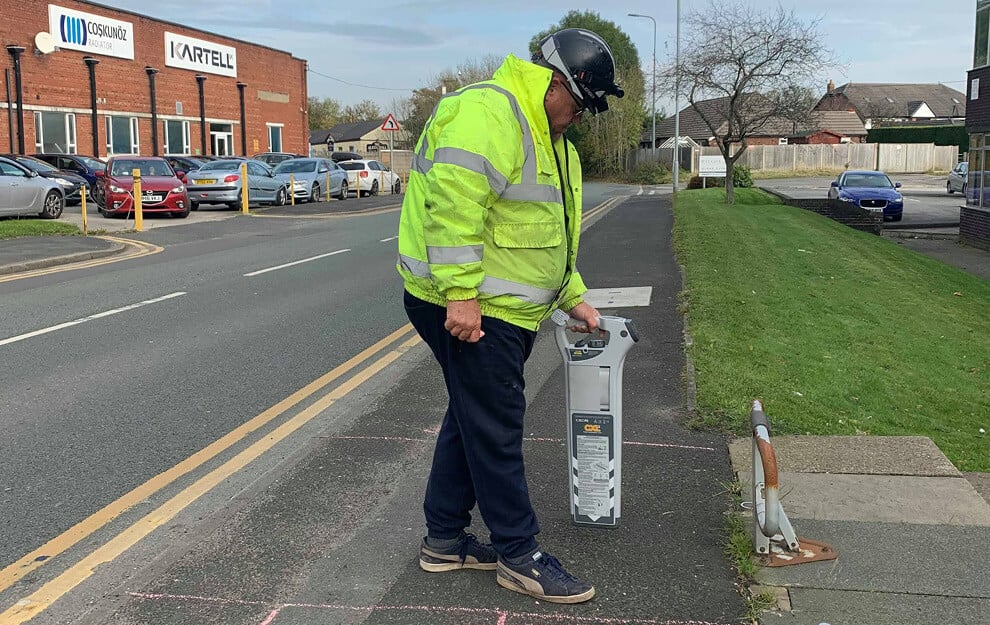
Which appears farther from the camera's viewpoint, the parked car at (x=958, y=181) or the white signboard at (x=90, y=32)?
the parked car at (x=958, y=181)

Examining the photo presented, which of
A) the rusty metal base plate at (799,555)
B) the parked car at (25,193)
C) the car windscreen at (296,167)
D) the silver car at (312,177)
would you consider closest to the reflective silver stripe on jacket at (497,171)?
the rusty metal base plate at (799,555)

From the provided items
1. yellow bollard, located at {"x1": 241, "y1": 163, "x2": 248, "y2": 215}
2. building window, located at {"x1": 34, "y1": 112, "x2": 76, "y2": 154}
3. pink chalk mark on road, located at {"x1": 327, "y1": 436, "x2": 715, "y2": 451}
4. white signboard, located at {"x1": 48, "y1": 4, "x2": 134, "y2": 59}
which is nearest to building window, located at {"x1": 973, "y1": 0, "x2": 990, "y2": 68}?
yellow bollard, located at {"x1": 241, "y1": 163, "x2": 248, "y2": 215}

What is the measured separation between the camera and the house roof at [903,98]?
97.1m

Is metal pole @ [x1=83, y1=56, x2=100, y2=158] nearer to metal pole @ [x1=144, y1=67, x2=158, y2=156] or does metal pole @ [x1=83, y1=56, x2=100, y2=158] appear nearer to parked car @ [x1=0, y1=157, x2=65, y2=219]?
metal pole @ [x1=144, y1=67, x2=158, y2=156]

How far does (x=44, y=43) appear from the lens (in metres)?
34.6

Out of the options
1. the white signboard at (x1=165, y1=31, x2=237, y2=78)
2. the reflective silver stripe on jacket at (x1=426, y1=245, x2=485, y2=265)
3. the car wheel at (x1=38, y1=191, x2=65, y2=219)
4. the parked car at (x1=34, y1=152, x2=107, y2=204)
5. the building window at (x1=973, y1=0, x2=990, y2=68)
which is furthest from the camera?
the white signboard at (x1=165, y1=31, x2=237, y2=78)

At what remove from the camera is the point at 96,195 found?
24203mm

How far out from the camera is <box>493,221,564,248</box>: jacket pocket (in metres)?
3.25

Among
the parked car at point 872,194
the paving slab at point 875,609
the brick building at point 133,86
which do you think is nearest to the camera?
the paving slab at point 875,609

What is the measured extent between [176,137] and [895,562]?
43.3m

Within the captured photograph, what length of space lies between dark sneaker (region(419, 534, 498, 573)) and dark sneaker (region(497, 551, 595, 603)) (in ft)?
0.60

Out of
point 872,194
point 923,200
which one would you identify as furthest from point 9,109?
point 923,200

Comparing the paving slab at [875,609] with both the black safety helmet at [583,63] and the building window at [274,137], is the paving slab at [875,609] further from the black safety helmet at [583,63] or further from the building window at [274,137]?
the building window at [274,137]

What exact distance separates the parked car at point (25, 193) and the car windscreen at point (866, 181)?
2252 cm
